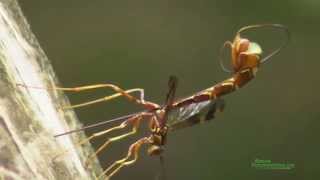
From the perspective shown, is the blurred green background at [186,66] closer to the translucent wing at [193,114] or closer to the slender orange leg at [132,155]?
the slender orange leg at [132,155]

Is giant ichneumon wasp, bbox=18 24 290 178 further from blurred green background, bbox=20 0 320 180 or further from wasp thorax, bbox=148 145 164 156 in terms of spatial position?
blurred green background, bbox=20 0 320 180

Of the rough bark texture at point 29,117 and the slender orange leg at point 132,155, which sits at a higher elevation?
the rough bark texture at point 29,117

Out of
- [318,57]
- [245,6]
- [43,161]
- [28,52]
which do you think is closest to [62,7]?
[245,6]

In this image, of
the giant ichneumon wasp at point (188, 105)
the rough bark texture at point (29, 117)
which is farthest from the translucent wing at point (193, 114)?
the rough bark texture at point (29, 117)

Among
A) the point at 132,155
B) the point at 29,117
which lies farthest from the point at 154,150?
the point at 29,117

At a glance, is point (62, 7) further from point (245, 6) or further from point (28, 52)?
point (28, 52)
